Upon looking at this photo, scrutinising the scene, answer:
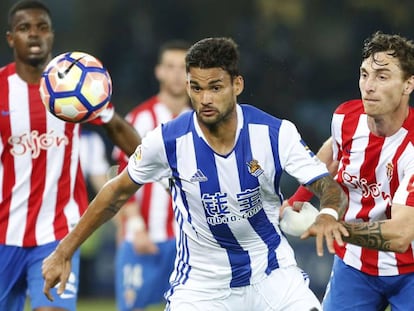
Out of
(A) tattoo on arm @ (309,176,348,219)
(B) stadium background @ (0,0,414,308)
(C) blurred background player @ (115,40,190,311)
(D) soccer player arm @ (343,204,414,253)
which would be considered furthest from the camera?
(B) stadium background @ (0,0,414,308)

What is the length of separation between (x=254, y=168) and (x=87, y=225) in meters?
0.97

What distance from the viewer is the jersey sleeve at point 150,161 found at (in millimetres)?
6129

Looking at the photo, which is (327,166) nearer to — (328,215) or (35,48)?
(328,215)

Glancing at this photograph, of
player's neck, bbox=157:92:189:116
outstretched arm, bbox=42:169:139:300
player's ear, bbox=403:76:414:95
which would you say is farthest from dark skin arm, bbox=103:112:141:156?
player's neck, bbox=157:92:189:116

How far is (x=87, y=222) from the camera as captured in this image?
621 cm

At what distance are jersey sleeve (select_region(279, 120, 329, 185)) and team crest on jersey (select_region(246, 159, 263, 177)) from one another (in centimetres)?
13

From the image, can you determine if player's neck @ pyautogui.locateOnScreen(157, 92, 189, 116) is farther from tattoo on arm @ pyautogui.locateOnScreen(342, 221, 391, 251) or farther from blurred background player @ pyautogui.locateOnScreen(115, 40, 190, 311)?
tattoo on arm @ pyautogui.locateOnScreen(342, 221, 391, 251)

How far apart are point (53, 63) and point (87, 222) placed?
3.25 ft

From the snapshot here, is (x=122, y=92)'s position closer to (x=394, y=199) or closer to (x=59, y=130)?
(x=59, y=130)

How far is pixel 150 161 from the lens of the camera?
615cm

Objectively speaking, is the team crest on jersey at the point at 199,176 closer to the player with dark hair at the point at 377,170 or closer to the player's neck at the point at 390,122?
the player with dark hair at the point at 377,170

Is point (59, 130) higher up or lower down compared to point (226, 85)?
lower down

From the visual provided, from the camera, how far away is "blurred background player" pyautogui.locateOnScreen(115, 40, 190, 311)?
395 inches

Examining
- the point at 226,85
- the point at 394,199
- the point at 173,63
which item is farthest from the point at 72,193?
the point at 173,63
